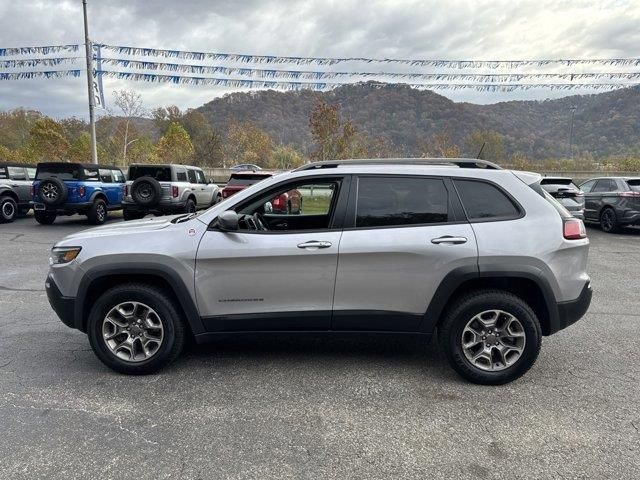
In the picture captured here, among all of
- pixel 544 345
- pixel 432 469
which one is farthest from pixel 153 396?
pixel 544 345

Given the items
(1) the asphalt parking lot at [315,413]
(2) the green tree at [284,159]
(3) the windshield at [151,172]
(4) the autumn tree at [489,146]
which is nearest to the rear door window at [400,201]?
(1) the asphalt parking lot at [315,413]

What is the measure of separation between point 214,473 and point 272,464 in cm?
32

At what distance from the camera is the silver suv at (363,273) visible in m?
A: 3.35

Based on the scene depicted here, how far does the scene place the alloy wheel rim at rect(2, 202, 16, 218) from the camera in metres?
13.0

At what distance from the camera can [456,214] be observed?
3.43 meters

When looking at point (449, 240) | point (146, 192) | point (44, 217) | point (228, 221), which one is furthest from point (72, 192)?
point (449, 240)

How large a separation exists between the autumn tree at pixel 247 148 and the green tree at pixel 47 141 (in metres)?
16.6

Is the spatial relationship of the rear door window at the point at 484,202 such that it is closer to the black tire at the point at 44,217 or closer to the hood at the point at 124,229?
the hood at the point at 124,229

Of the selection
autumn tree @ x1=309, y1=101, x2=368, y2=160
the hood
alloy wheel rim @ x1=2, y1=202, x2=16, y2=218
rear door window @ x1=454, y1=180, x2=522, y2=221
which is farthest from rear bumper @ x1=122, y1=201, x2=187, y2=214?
autumn tree @ x1=309, y1=101, x2=368, y2=160

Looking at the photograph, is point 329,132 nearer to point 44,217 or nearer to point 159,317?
point 44,217

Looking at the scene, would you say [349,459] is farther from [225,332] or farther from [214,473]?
[225,332]

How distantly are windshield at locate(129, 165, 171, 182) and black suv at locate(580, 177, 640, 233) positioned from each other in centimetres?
1276

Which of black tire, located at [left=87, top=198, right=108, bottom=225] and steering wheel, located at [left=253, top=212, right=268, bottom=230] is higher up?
steering wheel, located at [left=253, top=212, right=268, bottom=230]

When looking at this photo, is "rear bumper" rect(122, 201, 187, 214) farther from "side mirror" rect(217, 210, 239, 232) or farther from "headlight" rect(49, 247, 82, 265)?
"side mirror" rect(217, 210, 239, 232)
